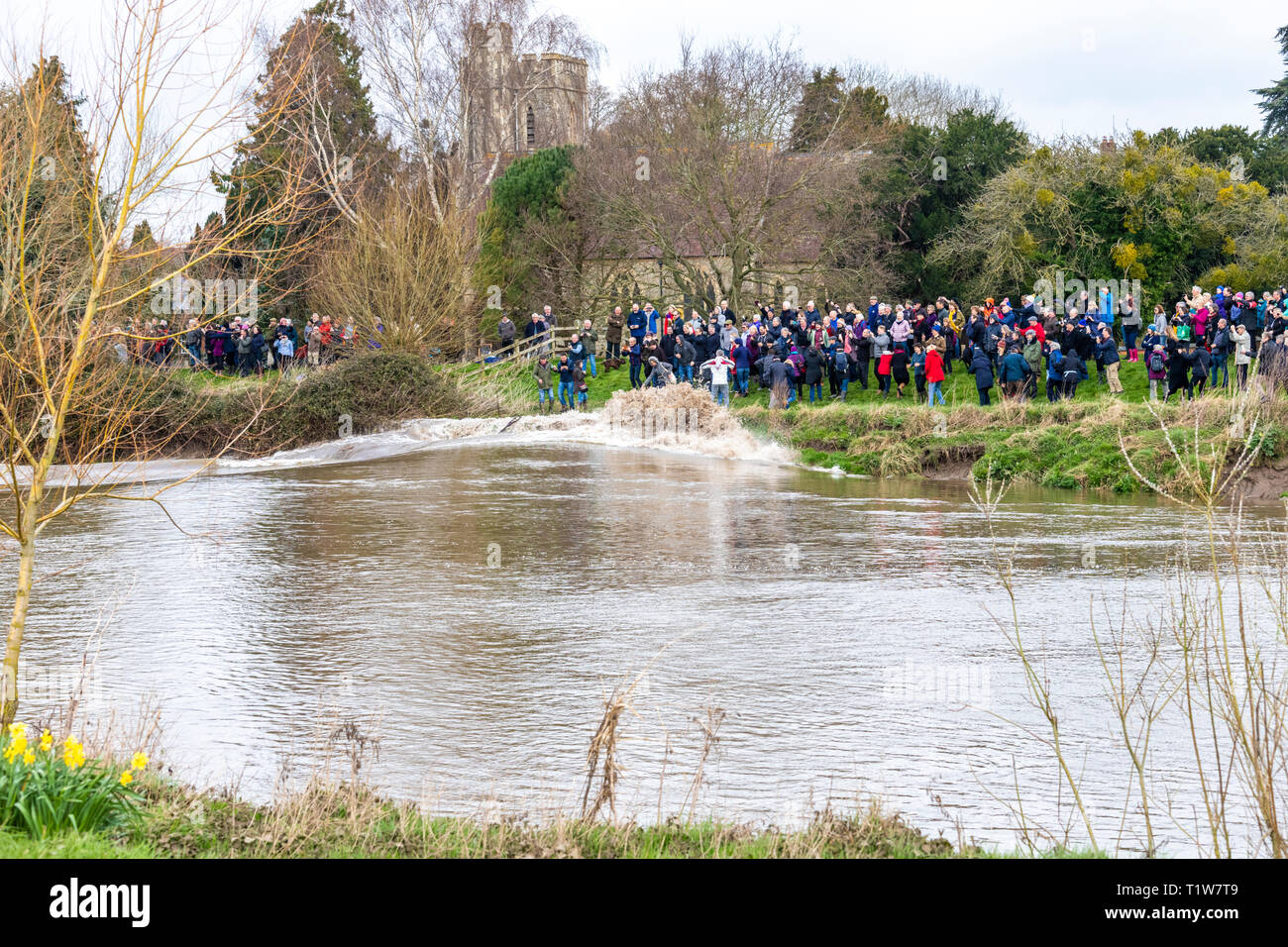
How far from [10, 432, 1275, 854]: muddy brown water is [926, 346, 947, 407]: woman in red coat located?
5243mm

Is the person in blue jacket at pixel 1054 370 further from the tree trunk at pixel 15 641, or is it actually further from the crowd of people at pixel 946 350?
the tree trunk at pixel 15 641

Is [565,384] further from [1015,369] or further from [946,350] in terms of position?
[1015,369]

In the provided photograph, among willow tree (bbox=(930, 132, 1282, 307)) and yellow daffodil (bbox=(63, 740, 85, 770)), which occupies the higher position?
willow tree (bbox=(930, 132, 1282, 307))

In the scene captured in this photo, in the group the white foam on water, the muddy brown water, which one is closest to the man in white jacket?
the white foam on water

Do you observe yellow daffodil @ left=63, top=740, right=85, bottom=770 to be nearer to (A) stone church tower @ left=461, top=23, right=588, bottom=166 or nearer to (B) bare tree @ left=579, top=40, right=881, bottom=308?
(B) bare tree @ left=579, top=40, right=881, bottom=308

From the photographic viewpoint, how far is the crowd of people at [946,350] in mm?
28547

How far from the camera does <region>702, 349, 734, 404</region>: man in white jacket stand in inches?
1371

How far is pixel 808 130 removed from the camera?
152 ft

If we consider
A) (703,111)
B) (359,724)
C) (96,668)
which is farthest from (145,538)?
(703,111)

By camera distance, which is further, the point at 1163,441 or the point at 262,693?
the point at 1163,441

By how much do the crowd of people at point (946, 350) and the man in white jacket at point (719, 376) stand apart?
4 centimetres

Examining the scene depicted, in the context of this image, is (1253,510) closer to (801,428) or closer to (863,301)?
(801,428)

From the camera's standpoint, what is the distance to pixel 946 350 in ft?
109

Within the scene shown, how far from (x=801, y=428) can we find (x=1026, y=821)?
24.0 m
